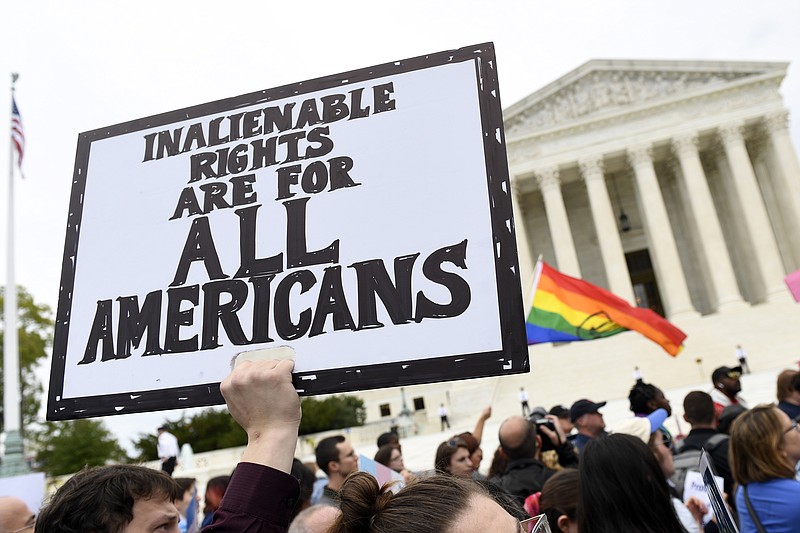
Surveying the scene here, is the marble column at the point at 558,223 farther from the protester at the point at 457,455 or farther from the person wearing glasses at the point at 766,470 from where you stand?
the person wearing glasses at the point at 766,470

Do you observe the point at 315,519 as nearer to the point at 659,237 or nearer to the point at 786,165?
the point at 659,237

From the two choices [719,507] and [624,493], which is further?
[624,493]

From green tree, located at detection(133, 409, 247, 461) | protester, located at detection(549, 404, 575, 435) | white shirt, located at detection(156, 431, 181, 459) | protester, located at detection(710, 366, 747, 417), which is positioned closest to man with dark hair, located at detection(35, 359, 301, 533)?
protester, located at detection(549, 404, 575, 435)

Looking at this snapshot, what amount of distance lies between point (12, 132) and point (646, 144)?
32853mm

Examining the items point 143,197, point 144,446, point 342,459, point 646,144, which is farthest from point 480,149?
point 646,144

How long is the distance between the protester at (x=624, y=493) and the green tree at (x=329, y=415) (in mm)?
33870

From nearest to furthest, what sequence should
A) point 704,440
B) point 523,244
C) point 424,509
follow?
point 424,509 → point 704,440 → point 523,244

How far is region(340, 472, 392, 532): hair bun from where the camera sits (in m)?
1.52

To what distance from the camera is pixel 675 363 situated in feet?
105

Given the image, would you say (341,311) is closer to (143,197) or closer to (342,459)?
(143,197)

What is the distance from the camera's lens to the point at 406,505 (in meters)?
1.48

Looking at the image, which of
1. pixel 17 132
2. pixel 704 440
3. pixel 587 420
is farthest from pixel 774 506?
pixel 17 132

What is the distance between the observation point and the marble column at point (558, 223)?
38.7 metres

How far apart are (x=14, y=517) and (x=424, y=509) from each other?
9.33ft
